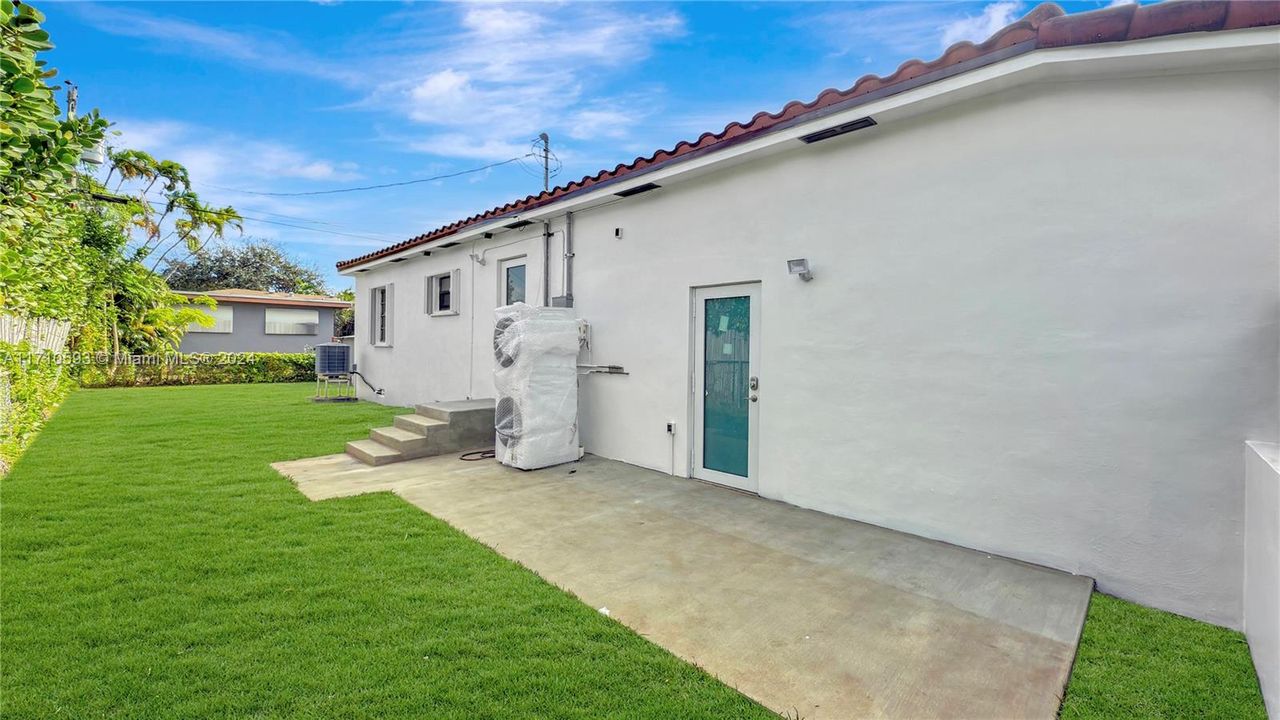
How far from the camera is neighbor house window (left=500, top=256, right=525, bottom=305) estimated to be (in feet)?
29.1

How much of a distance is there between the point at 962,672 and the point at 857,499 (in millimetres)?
2233

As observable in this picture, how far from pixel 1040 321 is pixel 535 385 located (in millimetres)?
4988

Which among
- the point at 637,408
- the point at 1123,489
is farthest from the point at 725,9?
the point at 1123,489

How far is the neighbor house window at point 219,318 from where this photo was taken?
23634 millimetres

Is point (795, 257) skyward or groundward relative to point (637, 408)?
skyward

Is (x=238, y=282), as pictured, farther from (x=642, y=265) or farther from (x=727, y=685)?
(x=727, y=685)

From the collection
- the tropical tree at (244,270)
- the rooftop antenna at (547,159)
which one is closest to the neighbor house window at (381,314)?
the rooftop antenna at (547,159)

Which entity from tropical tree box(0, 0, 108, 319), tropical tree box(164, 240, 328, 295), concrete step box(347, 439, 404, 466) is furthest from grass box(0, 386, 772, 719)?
tropical tree box(164, 240, 328, 295)

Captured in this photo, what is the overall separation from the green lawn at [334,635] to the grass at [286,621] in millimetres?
11

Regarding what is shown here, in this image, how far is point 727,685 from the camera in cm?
243

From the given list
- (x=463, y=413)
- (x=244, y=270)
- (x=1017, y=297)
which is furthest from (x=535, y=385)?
(x=244, y=270)

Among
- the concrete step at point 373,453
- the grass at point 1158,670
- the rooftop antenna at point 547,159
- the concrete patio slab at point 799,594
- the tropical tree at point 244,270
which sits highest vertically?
the rooftop antenna at point 547,159

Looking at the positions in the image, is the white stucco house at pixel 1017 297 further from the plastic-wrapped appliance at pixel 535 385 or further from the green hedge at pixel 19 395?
the green hedge at pixel 19 395

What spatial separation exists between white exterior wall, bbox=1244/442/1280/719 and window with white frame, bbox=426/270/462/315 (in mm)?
10186
